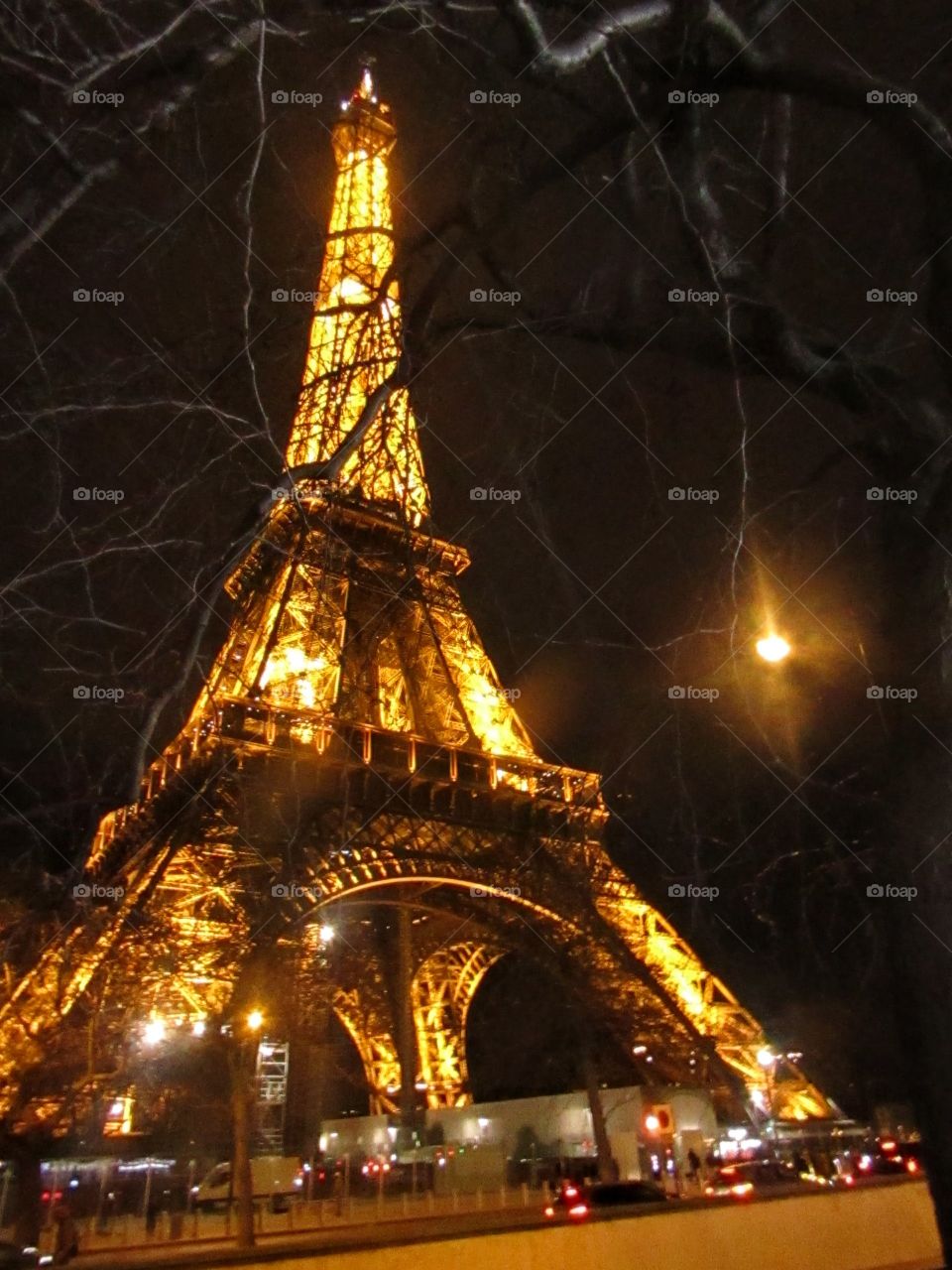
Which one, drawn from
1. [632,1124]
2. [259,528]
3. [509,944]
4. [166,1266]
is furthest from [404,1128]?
[259,528]

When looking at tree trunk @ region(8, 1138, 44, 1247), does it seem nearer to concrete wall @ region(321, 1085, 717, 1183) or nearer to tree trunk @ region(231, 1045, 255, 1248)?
tree trunk @ region(231, 1045, 255, 1248)

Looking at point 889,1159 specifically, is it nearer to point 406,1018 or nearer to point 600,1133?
point 600,1133

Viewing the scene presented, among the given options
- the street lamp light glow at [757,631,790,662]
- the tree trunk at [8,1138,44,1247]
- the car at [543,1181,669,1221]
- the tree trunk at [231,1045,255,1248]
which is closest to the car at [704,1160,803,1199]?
the car at [543,1181,669,1221]

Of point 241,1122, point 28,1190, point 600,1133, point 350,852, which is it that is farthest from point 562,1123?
point 28,1190

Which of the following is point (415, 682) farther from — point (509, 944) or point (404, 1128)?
point (404, 1128)

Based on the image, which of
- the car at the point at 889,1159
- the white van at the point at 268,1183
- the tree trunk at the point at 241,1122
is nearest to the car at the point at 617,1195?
the tree trunk at the point at 241,1122
